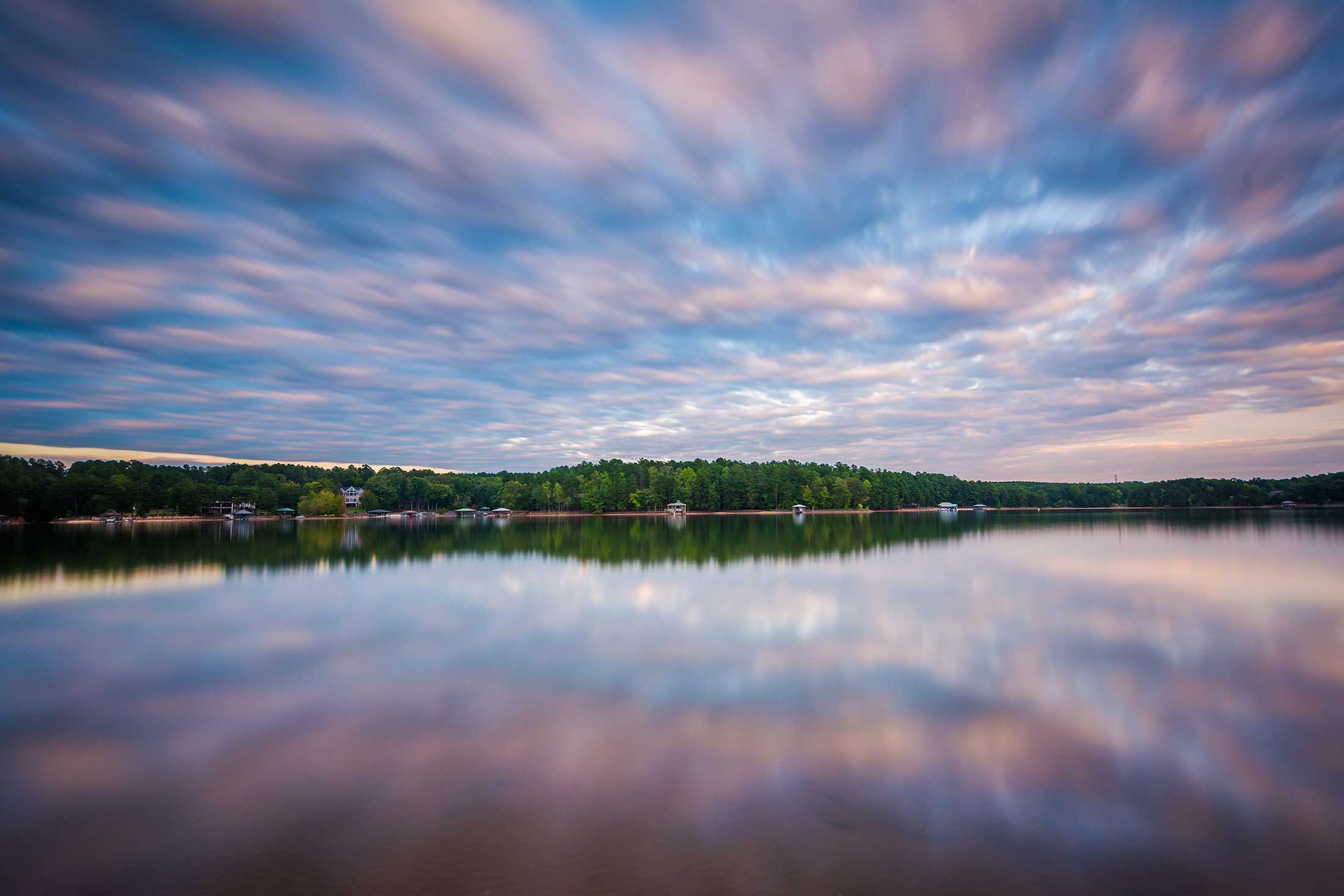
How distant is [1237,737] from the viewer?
940 cm

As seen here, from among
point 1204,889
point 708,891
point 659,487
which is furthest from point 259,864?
point 659,487

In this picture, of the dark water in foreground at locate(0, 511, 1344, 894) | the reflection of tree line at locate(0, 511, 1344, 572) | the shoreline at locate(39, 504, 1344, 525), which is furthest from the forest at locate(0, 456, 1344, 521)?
the dark water in foreground at locate(0, 511, 1344, 894)

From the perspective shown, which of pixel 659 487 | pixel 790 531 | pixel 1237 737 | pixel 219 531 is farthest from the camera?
pixel 659 487

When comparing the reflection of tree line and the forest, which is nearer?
the reflection of tree line

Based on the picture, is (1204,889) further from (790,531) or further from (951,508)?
(951,508)

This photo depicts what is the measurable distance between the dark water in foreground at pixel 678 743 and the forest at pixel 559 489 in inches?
4585

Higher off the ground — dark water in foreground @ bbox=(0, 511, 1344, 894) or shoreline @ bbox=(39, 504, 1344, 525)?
dark water in foreground @ bbox=(0, 511, 1344, 894)

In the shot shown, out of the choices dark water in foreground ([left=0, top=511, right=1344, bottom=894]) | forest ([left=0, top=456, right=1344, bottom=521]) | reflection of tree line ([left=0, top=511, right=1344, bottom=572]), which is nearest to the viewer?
dark water in foreground ([left=0, top=511, right=1344, bottom=894])

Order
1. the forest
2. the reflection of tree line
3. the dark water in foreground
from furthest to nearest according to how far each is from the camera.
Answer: the forest
the reflection of tree line
the dark water in foreground

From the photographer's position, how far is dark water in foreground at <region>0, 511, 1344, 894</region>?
6.03m

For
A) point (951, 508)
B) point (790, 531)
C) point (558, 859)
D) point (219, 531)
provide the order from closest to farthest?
point (558, 859) < point (790, 531) < point (219, 531) < point (951, 508)

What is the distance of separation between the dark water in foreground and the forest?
116 metres

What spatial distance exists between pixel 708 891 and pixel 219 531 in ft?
285

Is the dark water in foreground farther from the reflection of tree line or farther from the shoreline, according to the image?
the shoreline
